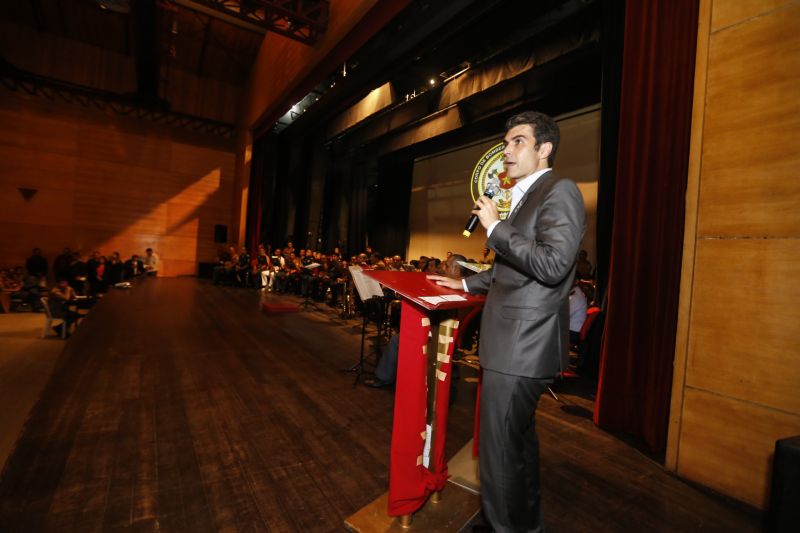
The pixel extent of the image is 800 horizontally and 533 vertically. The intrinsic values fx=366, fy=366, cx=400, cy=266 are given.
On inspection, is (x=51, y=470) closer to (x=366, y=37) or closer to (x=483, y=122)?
(x=366, y=37)

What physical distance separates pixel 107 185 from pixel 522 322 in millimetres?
15004

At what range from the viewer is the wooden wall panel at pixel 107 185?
1070cm

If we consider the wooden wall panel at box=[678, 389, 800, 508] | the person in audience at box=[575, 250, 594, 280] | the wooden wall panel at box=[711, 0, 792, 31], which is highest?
the wooden wall panel at box=[711, 0, 792, 31]

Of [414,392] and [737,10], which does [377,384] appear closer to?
[414,392]

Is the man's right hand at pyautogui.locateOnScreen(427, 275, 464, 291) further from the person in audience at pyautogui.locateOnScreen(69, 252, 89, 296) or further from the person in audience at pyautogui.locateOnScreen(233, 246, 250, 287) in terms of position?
the person in audience at pyautogui.locateOnScreen(233, 246, 250, 287)

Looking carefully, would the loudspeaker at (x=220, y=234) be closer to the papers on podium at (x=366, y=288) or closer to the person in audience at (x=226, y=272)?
the person in audience at (x=226, y=272)

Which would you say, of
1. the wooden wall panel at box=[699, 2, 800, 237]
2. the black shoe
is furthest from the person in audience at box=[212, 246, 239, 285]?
the wooden wall panel at box=[699, 2, 800, 237]

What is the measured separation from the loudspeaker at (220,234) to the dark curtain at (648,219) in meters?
14.2

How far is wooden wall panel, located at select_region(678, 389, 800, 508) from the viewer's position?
1.88 m

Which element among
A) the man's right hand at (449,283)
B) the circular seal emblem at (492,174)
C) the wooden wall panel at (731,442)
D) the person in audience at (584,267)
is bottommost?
the wooden wall panel at (731,442)

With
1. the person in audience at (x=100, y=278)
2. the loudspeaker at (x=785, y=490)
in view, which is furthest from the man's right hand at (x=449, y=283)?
the person in audience at (x=100, y=278)

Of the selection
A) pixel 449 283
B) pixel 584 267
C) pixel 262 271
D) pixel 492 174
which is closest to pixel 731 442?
pixel 449 283

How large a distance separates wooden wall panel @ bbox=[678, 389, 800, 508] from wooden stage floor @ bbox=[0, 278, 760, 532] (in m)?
0.10

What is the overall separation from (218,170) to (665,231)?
48.9 ft
